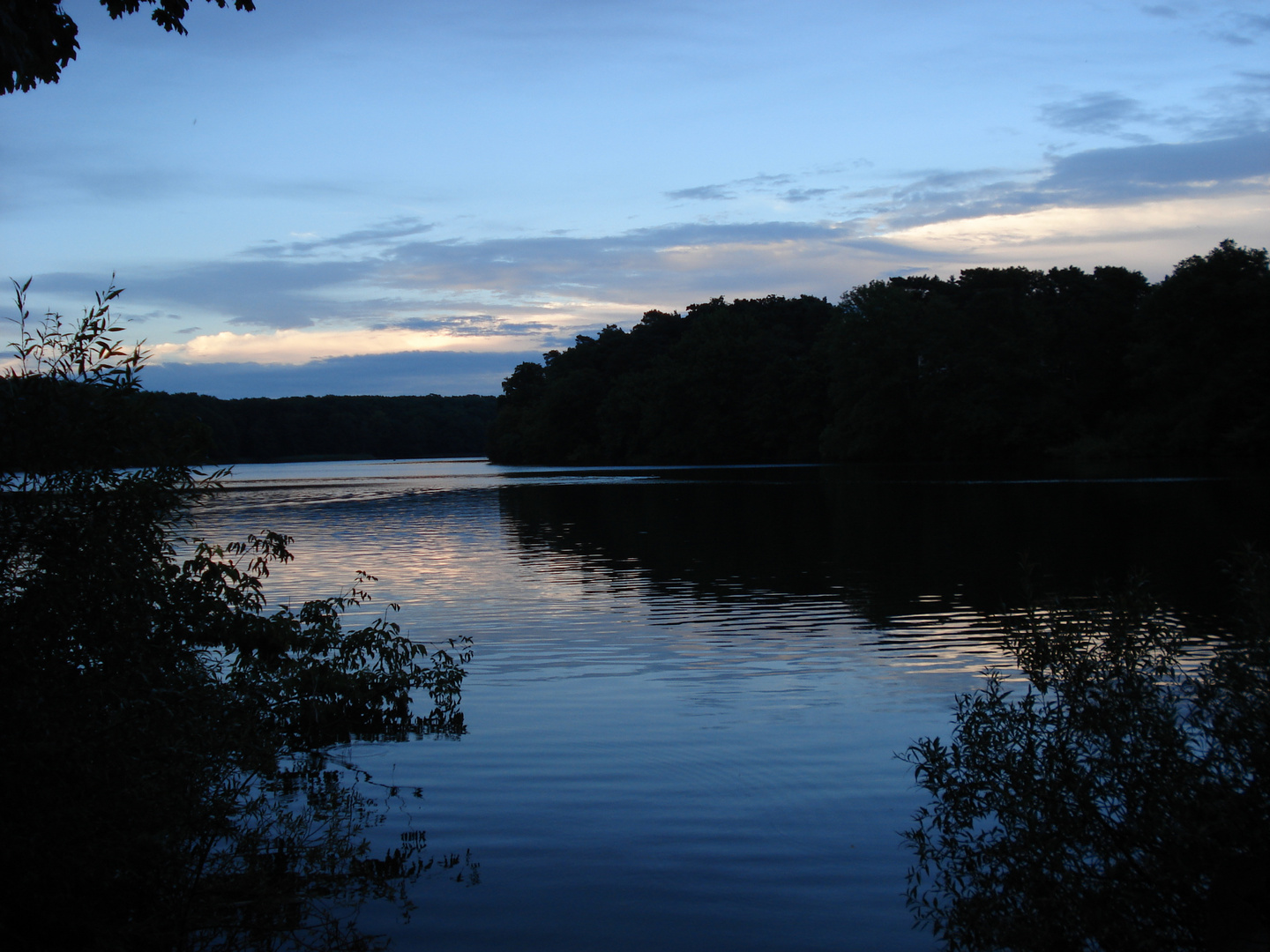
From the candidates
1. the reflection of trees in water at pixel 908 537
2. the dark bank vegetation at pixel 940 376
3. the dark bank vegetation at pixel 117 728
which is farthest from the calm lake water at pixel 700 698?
the dark bank vegetation at pixel 940 376

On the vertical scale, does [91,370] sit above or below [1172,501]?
above

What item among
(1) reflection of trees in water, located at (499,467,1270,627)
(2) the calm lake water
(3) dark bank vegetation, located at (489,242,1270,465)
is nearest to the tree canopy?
(2) the calm lake water

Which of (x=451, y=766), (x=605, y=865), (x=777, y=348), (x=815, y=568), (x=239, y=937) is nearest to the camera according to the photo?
(x=239, y=937)

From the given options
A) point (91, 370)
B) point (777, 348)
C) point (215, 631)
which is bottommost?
point (215, 631)

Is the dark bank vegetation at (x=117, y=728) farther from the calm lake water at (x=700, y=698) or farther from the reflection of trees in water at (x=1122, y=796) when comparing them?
the reflection of trees in water at (x=1122, y=796)

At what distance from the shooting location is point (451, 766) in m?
9.52

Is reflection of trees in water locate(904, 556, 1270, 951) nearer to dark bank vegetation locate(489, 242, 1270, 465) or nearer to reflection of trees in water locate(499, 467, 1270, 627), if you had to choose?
reflection of trees in water locate(499, 467, 1270, 627)

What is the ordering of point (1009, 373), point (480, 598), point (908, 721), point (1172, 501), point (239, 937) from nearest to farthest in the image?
point (239, 937) → point (908, 721) → point (480, 598) → point (1172, 501) → point (1009, 373)

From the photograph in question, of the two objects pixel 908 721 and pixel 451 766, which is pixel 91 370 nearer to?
pixel 451 766

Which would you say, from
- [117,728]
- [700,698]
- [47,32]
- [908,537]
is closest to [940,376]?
[908,537]

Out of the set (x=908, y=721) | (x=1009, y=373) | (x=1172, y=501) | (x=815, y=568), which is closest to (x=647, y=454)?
(x=1009, y=373)

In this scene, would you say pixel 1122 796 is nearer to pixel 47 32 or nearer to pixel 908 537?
pixel 47 32

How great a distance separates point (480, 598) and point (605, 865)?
13.9m

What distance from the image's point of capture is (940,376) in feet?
316
